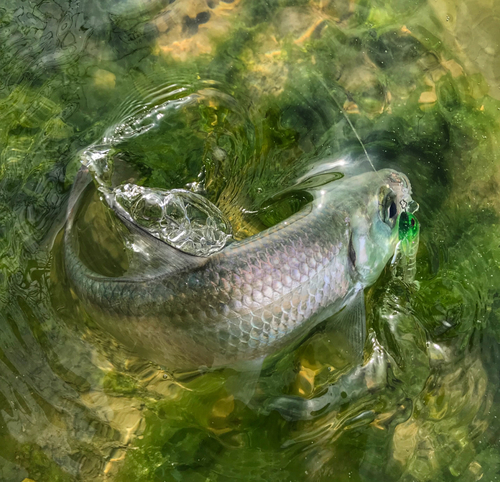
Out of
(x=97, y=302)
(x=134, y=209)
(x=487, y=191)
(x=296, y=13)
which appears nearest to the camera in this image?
(x=97, y=302)

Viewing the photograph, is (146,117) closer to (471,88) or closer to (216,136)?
(216,136)

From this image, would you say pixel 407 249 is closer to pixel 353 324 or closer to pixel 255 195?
pixel 353 324

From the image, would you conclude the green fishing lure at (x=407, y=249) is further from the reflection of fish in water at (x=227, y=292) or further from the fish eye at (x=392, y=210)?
the reflection of fish in water at (x=227, y=292)

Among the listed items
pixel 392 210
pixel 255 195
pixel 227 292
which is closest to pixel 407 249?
pixel 392 210

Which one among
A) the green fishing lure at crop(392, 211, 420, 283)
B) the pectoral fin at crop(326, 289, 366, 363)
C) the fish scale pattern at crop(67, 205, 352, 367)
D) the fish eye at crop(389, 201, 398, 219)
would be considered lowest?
→ the pectoral fin at crop(326, 289, 366, 363)

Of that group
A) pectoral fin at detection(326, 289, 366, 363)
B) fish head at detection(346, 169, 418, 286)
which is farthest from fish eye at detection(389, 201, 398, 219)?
pectoral fin at detection(326, 289, 366, 363)

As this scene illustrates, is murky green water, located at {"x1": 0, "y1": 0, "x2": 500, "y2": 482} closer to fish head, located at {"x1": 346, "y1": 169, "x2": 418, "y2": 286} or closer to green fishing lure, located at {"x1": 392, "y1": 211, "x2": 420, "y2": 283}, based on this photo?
green fishing lure, located at {"x1": 392, "y1": 211, "x2": 420, "y2": 283}

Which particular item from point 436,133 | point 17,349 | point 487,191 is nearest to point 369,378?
point 487,191
